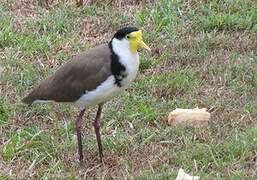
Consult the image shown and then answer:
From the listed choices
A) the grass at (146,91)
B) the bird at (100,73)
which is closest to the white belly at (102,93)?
the bird at (100,73)

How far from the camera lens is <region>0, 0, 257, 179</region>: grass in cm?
459

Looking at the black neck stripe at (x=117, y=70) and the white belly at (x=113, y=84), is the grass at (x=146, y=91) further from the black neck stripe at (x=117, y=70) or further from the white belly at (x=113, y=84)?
the black neck stripe at (x=117, y=70)

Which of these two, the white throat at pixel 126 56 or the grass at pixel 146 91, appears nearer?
the white throat at pixel 126 56

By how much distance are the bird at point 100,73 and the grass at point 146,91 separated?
16.9 inches

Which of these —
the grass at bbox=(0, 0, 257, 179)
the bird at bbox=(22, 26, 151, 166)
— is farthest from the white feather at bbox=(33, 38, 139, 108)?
the grass at bbox=(0, 0, 257, 179)

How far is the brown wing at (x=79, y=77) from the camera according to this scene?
429 centimetres

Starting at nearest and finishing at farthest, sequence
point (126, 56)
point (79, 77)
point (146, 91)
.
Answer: point (126, 56) → point (79, 77) → point (146, 91)

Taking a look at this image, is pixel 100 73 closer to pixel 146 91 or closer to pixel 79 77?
pixel 79 77

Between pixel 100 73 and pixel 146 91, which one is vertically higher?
pixel 100 73

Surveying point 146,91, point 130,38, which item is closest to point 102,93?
point 130,38

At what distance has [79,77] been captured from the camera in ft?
14.5

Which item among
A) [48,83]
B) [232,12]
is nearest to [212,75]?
[232,12]

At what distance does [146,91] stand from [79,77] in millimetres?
1406

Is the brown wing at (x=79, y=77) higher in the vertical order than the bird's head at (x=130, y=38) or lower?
lower
